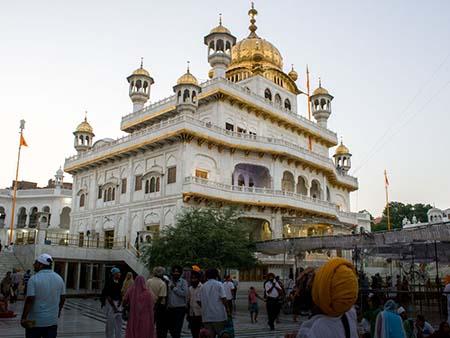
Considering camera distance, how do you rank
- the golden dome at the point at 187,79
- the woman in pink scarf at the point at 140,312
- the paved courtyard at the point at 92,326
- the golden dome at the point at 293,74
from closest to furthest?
the woman in pink scarf at the point at 140,312, the paved courtyard at the point at 92,326, the golden dome at the point at 187,79, the golden dome at the point at 293,74

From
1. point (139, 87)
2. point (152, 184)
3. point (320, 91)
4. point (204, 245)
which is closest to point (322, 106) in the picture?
point (320, 91)

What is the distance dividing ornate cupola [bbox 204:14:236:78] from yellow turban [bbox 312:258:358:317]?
2976cm

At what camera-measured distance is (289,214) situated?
3080 cm

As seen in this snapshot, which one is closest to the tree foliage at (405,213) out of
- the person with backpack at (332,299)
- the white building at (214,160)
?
the white building at (214,160)

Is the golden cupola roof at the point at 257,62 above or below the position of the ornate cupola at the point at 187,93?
above

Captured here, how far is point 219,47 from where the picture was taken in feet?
107

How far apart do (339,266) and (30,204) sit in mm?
49682

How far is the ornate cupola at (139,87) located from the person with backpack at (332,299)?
1391 inches

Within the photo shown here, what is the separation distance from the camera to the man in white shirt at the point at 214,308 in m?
7.06

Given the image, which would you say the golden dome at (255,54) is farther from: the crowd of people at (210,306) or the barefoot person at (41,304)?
the barefoot person at (41,304)

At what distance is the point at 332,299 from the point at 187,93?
27.4 meters

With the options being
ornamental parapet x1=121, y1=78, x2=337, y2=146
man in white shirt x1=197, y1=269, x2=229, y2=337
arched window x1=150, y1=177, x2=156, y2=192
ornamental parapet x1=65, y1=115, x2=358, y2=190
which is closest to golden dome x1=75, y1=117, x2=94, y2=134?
ornamental parapet x1=65, y1=115, x2=358, y2=190

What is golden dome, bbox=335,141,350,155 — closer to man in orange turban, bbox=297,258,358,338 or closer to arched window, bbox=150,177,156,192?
arched window, bbox=150,177,156,192

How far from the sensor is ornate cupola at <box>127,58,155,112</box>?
36.7 m
